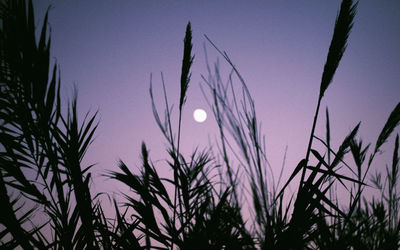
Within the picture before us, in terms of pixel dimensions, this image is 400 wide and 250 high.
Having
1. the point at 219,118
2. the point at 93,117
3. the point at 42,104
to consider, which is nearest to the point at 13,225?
the point at 42,104

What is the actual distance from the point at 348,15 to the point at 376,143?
856 millimetres

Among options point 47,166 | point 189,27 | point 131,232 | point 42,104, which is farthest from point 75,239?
point 189,27

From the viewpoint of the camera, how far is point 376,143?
124cm

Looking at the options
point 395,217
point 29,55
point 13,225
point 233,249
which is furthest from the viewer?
point 395,217

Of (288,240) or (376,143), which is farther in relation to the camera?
(376,143)

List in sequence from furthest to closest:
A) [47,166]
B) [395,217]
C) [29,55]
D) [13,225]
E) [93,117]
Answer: [395,217], [47,166], [93,117], [29,55], [13,225]

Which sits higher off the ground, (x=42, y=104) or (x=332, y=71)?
(x=42, y=104)

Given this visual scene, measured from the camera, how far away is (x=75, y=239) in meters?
1.05

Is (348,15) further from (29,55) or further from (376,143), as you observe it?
(29,55)

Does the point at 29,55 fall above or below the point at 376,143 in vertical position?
above

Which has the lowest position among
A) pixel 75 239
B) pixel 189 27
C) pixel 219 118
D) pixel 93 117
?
pixel 75 239

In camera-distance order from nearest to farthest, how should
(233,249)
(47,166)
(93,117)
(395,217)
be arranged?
1. (233,249)
2. (93,117)
3. (47,166)
4. (395,217)

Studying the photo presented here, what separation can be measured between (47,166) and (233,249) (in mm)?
1070

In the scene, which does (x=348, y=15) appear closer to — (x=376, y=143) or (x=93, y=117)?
(x=376, y=143)
